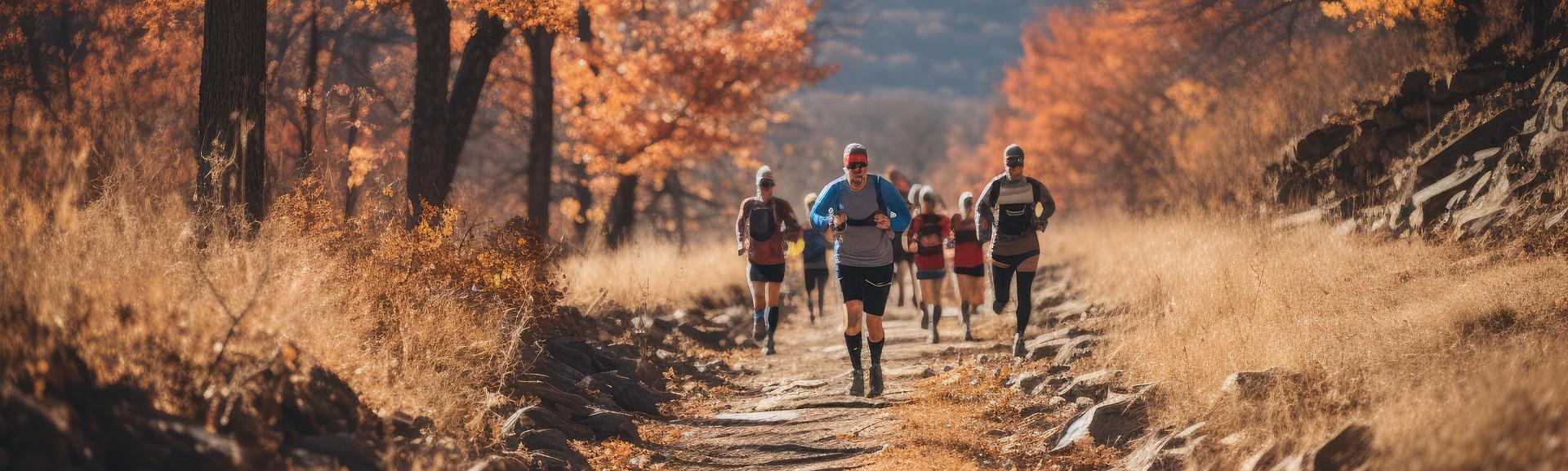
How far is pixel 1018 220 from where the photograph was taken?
10109 mm

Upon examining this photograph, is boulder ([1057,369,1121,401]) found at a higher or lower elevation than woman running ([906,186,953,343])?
lower

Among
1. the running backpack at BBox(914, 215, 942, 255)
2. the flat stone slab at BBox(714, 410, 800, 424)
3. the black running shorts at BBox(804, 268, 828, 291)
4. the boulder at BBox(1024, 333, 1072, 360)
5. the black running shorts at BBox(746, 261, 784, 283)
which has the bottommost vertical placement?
the flat stone slab at BBox(714, 410, 800, 424)

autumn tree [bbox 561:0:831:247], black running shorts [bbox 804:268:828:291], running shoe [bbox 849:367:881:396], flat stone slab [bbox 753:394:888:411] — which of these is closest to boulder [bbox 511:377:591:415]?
flat stone slab [bbox 753:394:888:411]

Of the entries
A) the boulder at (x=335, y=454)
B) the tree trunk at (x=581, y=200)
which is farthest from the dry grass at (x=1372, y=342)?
the tree trunk at (x=581, y=200)

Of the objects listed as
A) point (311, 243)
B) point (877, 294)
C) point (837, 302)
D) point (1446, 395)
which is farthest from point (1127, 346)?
point (837, 302)

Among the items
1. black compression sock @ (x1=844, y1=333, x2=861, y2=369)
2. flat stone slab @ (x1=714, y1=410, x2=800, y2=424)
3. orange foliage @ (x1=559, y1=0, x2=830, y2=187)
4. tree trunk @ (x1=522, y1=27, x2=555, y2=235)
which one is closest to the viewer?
flat stone slab @ (x1=714, y1=410, x2=800, y2=424)

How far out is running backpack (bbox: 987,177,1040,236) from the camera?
397 inches

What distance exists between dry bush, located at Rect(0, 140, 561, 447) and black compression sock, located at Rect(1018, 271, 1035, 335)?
14.2ft

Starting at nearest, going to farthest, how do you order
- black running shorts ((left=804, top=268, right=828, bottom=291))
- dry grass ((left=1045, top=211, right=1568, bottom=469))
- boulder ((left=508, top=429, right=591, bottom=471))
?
dry grass ((left=1045, top=211, right=1568, bottom=469)) < boulder ((left=508, top=429, right=591, bottom=471)) < black running shorts ((left=804, top=268, right=828, bottom=291))

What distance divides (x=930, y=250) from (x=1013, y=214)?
9.77ft

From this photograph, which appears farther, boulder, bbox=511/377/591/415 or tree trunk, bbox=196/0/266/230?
tree trunk, bbox=196/0/266/230

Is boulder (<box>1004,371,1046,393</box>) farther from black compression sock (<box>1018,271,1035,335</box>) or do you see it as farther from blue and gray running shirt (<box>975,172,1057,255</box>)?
blue and gray running shirt (<box>975,172,1057,255</box>)

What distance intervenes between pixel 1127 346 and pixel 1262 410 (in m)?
2.61

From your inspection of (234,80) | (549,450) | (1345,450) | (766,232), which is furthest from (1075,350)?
(234,80)
